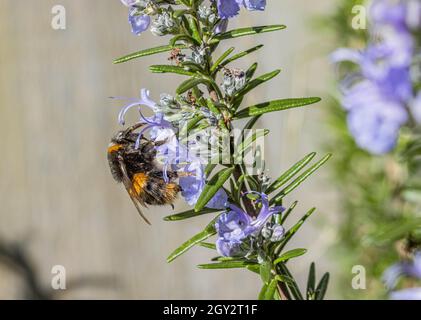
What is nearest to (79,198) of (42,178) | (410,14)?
(42,178)

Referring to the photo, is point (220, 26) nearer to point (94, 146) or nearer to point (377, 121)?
point (377, 121)

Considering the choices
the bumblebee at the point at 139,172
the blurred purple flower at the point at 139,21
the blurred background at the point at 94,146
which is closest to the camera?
the blurred purple flower at the point at 139,21

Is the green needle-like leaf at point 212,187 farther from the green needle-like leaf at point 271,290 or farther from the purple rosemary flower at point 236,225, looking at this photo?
the green needle-like leaf at point 271,290

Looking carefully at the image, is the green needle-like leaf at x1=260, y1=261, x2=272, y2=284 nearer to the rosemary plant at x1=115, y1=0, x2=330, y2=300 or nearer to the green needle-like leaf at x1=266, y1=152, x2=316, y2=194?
the rosemary plant at x1=115, y1=0, x2=330, y2=300

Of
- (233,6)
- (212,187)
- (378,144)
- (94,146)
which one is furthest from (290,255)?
(94,146)

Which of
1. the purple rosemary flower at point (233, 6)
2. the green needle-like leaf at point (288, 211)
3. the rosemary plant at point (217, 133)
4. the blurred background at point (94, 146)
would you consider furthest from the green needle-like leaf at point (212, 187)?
the blurred background at point (94, 146)

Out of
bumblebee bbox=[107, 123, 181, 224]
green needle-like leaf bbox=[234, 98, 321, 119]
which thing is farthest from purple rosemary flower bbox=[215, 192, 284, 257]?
bumblebee bbox=[107, 123, 181, 224]
